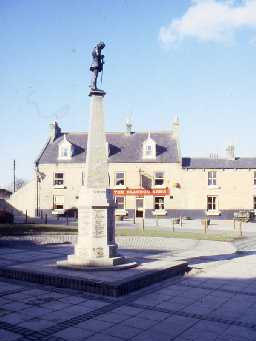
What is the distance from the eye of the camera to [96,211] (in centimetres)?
1221

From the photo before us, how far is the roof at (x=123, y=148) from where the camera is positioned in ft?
140

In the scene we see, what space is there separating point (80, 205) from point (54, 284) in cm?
272

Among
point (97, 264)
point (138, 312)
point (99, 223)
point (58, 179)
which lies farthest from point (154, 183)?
point (138, 312)

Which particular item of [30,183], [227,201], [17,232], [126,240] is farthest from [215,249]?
[30,183]

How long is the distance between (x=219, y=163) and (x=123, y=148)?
11086mm

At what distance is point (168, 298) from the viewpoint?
9625 mm

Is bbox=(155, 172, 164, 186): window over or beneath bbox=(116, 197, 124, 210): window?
over

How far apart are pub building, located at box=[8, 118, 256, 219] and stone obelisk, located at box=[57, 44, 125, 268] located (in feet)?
93.8

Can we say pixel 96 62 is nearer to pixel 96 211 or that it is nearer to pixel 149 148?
pixel 96 211

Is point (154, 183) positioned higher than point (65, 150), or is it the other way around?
point (65, 150)

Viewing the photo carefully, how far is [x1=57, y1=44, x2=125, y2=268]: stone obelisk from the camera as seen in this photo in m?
12.1

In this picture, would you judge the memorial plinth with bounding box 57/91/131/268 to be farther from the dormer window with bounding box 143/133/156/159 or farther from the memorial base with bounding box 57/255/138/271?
the dormer window with bounding box 143/133/156/159

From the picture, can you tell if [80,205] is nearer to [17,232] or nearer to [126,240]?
[126,240]

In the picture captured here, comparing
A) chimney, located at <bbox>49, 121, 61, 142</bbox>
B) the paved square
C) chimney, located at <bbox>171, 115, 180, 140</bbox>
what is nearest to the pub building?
chimney, located at <bbox>171, 115, 180, 140</bbox>
